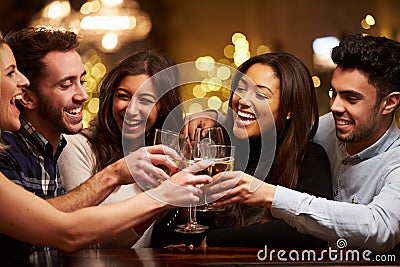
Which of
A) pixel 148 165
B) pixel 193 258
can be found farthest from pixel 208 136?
pixel 193 258

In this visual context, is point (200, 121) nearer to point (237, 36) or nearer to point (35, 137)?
point (35, 137)

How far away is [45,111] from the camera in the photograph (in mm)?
2605

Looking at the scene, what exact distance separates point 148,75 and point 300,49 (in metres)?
2.04

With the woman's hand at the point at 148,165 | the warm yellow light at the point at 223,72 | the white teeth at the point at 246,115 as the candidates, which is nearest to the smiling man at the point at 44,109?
the woman's hand at the point at 148,165

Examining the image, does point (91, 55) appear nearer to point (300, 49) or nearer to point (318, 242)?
point (300, 49)

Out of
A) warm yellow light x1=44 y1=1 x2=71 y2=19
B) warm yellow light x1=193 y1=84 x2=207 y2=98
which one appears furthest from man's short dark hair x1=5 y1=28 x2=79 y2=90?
warm yellow light x1=193 y1=84 x2=207 y2=98

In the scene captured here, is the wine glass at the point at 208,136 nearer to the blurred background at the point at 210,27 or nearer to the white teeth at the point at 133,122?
the white teeth at the point at 133,122

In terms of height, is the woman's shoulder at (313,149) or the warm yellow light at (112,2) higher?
the warm yellow light at (112,2)

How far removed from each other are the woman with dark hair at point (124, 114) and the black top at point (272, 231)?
190mm

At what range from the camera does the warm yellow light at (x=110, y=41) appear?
4.77m

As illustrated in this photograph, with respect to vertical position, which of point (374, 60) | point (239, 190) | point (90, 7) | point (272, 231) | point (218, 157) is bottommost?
point (272, 231)

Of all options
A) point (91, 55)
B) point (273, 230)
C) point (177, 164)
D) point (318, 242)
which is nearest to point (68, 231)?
point (177, 164)

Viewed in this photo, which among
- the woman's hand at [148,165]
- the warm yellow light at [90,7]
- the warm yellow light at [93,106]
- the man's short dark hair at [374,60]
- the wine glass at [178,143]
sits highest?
the warm yellow light at [90,7]

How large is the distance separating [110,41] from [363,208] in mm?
2754
